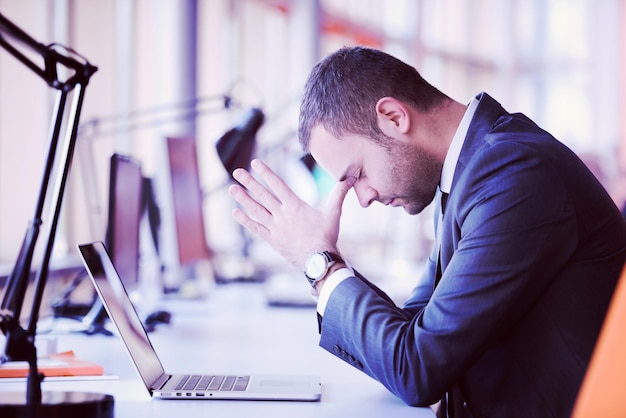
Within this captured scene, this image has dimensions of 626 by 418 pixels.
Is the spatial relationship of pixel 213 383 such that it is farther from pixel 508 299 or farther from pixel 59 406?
pixel 508 299

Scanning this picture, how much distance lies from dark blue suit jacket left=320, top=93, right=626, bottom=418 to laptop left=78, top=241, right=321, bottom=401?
0.39 ft

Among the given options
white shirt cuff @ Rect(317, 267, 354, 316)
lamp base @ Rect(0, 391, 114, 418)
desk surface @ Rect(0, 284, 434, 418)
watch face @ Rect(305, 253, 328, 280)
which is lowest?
desk surface @ Rect(0, 284, 434, 418)

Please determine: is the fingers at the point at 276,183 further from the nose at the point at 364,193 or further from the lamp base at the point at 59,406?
the lamp base at the point at 59,406

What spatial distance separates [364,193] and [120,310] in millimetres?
516

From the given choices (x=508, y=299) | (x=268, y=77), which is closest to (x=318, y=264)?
(x=508, y=299)

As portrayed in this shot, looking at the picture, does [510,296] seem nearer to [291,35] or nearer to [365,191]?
[365,191]

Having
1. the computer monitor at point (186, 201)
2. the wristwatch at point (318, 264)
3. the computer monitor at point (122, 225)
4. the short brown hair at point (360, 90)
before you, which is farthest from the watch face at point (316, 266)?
the computer monitor at point (186, 201)

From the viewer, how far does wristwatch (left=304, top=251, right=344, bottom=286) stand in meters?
1.28

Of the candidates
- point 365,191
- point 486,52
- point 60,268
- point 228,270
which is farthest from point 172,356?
point 486,52

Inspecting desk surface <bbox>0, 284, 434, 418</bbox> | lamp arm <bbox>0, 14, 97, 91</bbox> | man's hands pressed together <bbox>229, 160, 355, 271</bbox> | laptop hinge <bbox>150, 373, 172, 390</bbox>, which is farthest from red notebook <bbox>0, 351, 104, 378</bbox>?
lamp arm <bbox>0, 14, 97, 91</bbox>

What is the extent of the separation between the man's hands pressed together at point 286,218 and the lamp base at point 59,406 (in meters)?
0.46

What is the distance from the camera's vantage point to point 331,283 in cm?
126

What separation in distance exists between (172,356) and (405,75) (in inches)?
30.6

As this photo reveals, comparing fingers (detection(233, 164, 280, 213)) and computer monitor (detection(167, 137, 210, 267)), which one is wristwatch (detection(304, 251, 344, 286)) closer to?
fingers (detection(233, 164, 280, 213))
